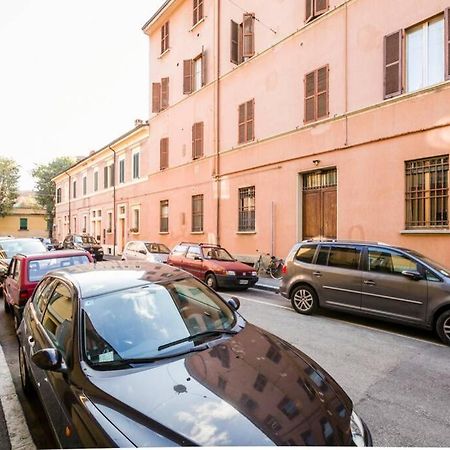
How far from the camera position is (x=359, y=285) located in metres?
6.99

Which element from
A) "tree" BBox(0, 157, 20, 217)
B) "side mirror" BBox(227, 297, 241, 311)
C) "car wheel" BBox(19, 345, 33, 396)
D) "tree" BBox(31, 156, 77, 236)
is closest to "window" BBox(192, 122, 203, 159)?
"side mirror" BBox(227, 297, 241, 311)

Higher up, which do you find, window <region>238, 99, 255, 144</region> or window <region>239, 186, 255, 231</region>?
window <region>238, 99, 255, 144</region>

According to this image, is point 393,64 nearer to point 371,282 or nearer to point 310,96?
point 310,96

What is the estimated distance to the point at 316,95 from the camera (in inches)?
486

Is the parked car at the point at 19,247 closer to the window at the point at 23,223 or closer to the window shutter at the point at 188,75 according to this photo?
the window shutter at the point at 188,75

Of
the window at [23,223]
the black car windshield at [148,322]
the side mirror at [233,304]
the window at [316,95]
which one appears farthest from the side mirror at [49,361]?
the window at [23,223]

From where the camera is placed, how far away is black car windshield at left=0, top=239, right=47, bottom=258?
1078 cm

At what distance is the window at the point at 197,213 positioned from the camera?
18.2 m

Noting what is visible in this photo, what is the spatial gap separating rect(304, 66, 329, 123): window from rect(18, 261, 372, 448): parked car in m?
10.3

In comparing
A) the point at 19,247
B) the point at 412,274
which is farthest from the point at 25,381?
the point at 19,247

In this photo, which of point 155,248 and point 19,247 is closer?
point 19,247

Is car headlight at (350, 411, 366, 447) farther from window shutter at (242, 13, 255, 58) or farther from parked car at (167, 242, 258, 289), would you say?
window shutter at (242, 13, 255, 58)

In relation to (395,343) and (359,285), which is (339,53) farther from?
(395,343)

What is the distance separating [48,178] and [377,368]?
4943 centimetres
